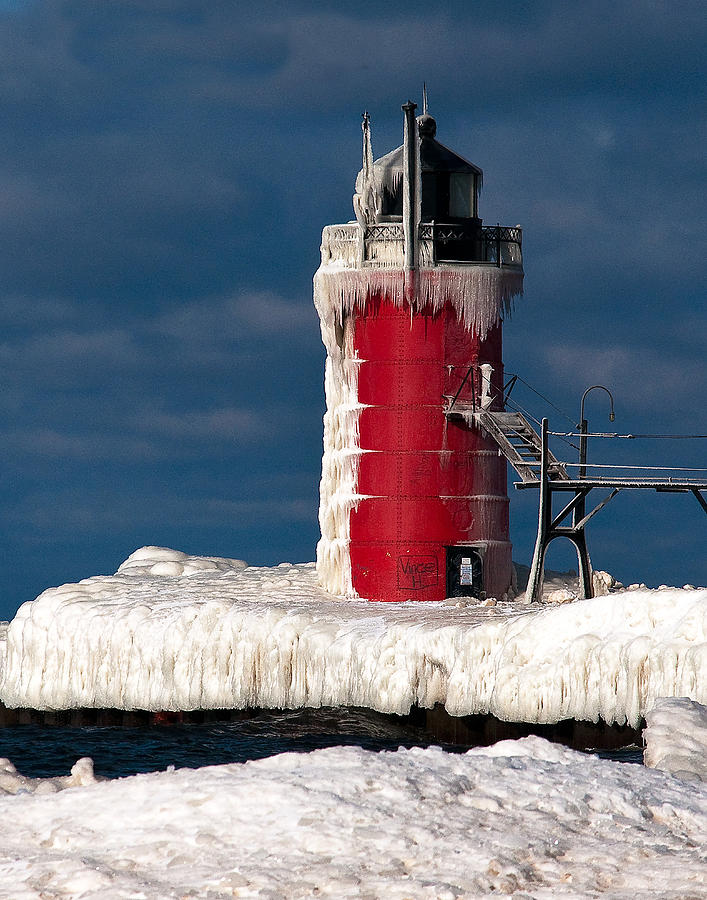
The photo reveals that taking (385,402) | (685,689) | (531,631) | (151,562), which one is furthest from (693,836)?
(151,562)

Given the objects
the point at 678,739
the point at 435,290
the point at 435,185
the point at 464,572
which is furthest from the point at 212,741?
the point at 435,185

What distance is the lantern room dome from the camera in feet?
114

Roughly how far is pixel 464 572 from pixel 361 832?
22185 millimetres

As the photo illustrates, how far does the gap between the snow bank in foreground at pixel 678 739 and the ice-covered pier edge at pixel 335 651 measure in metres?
3.05

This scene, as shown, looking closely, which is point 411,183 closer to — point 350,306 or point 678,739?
point 350,306

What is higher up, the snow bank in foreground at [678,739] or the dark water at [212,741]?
the snow bank in foreground at [678,739]

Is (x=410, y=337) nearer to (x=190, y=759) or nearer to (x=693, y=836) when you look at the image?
(x=190, y=759)

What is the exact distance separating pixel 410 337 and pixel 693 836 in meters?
22.4

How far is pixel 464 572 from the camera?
111 feet

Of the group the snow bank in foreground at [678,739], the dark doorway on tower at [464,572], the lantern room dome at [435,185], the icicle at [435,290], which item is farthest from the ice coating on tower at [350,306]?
the snow bank in foreground at [678,739]

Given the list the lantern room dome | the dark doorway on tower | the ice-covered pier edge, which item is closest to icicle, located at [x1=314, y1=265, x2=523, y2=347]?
the lantern room dome

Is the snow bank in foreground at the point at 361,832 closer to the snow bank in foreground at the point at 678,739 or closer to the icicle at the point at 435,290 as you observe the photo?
the snow bank in foreground at the point at 678,739

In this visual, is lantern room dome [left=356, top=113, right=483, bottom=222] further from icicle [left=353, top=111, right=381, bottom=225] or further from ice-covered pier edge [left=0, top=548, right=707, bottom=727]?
ice-covered pier edge [left=0, top=548, right=707, bottom=727]

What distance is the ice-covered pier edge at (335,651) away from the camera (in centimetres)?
2316
